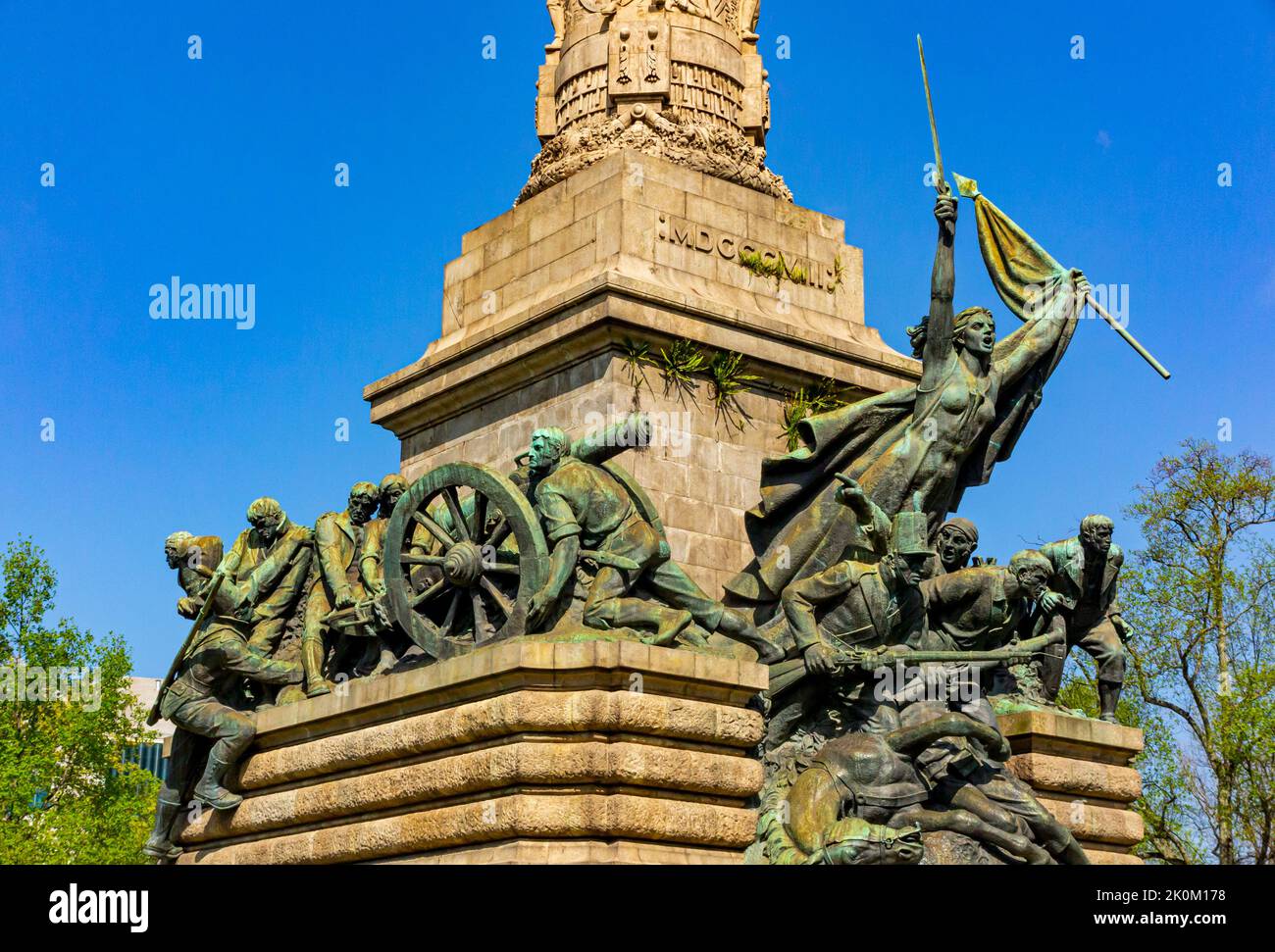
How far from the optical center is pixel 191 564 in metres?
19.4

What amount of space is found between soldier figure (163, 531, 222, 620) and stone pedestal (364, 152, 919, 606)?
2.53 metres

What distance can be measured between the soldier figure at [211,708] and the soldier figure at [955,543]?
6174 mm

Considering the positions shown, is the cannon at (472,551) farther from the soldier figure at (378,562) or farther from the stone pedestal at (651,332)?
the stone pedestal at (651,332)

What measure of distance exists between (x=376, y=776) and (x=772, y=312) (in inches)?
258

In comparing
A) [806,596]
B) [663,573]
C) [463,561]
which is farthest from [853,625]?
[463,561]

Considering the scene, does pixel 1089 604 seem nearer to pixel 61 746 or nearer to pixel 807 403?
pixel 807 403

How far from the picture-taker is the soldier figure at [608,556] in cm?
1603

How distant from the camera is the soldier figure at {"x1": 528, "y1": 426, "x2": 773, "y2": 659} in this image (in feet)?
52.6

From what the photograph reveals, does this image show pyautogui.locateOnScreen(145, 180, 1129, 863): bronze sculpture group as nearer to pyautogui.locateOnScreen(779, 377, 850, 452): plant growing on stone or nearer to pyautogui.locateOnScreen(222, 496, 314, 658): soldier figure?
pyautogui.locateOnScreen(222, 496, 314, 658): soldier figure

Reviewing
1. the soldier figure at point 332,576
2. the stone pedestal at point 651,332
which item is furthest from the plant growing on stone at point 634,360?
the soldier figure at point 332,576

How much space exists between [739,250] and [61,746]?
73.4 ft

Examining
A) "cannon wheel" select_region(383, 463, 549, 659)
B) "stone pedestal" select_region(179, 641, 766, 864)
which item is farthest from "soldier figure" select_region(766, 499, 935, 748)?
"cannon wheel" select_region(383, 463, 549, 659)
